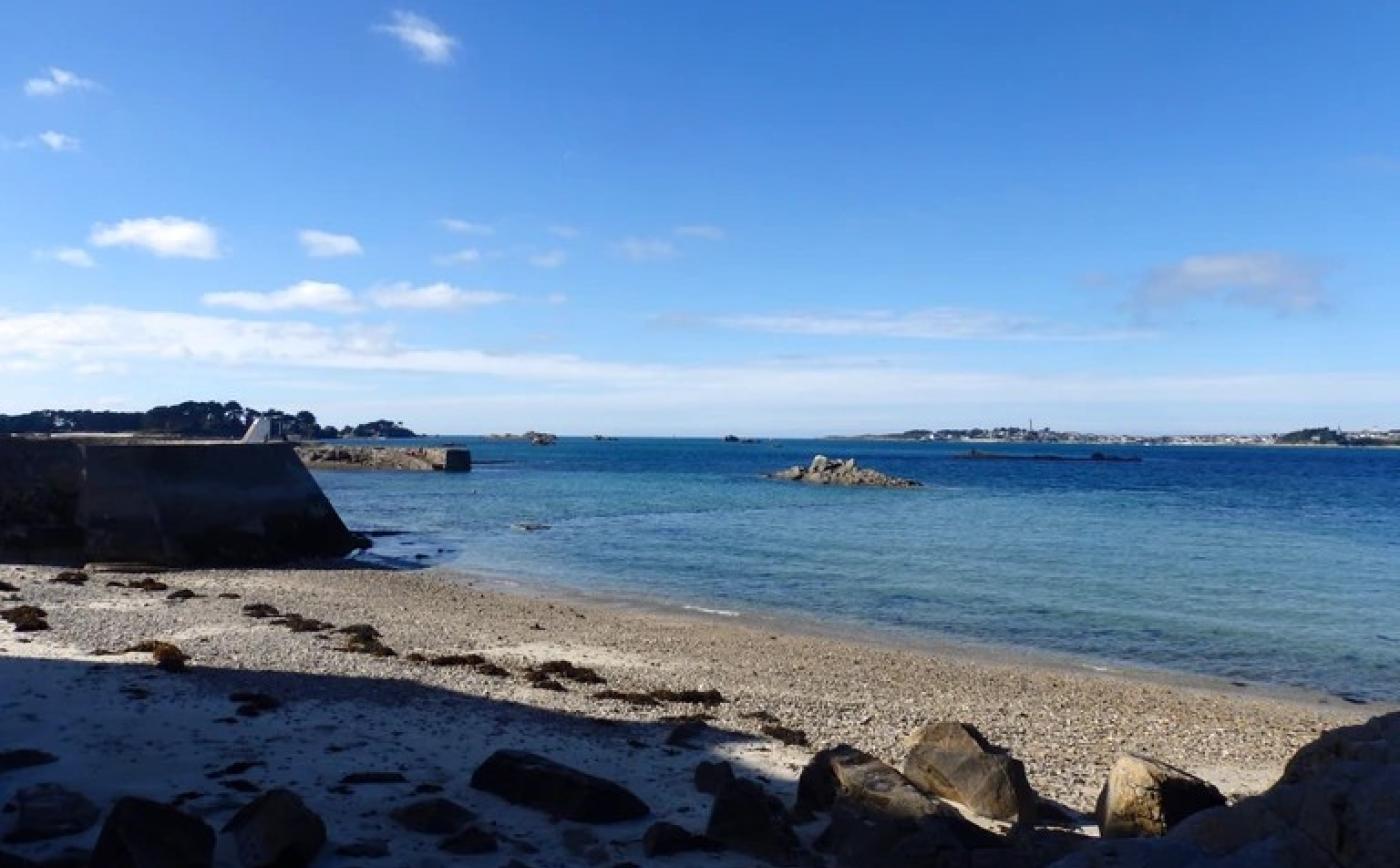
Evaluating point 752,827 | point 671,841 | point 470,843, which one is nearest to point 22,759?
point 470,843

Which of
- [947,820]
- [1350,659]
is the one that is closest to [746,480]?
[1350,659]

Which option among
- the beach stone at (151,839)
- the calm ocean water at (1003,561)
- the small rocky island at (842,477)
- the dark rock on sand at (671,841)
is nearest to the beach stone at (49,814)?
the beach stone at (151,839)

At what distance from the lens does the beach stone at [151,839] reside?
623 cm

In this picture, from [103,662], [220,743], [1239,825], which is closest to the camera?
[1239,825]

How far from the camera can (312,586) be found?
24766 millimetres

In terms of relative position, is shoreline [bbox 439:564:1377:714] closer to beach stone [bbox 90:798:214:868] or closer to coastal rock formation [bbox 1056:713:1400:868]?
coastal rock formation [bbox 1056:713:1400:868]

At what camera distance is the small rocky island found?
83.3 meters

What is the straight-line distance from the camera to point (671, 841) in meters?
7.66

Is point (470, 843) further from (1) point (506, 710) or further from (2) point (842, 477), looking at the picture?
(2) point (842, 477)

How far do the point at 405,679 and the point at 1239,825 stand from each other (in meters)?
10.9

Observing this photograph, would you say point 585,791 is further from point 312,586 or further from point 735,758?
point 312,586

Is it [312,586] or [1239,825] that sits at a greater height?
[1239,825]

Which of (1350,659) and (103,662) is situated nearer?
(103,662)

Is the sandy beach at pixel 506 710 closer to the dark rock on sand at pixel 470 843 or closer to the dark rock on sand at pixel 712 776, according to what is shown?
the dark rock on sand at pixel 470 843
